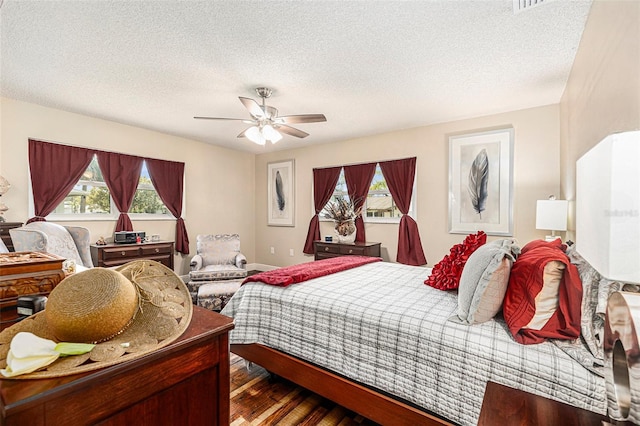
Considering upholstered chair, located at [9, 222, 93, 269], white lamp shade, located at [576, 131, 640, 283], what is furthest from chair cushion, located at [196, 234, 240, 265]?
white lamp shade, located at [576, 131, 640, 283]

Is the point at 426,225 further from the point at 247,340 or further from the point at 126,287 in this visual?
the point at 126,287

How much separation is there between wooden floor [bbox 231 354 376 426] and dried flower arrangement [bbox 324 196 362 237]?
270 centimetres

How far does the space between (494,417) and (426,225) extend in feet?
12.2

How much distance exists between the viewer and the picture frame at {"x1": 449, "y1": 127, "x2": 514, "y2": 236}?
3729 mm

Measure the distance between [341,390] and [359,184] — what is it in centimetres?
357

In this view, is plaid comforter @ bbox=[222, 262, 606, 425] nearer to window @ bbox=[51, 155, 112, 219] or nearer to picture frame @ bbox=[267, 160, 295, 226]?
window @ bbox=[51, 155, 112, 219]

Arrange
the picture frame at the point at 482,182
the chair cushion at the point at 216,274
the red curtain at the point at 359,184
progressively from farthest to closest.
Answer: the red curtain at the point at 359,184, the chair cushion at the point at 216,274, the picture frame at the point at 482,182

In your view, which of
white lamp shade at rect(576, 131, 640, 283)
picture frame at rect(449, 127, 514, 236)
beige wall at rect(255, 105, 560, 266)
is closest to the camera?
white lamp shade at rect(576, 131, 640, 283)

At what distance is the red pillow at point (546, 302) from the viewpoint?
1.33m

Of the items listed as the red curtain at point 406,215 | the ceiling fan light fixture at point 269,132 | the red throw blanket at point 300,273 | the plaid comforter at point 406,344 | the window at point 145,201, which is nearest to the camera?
the plaid comforter at point 406,344

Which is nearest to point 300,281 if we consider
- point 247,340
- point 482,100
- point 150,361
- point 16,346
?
point 247,340

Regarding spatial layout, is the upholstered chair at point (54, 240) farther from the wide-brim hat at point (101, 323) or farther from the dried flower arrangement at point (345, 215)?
the dried flower arrangement at point (345, 215)

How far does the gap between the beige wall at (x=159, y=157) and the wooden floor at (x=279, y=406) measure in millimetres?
3342

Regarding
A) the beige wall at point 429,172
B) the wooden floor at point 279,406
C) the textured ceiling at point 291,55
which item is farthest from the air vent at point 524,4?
the wooden floor at point 279,406
